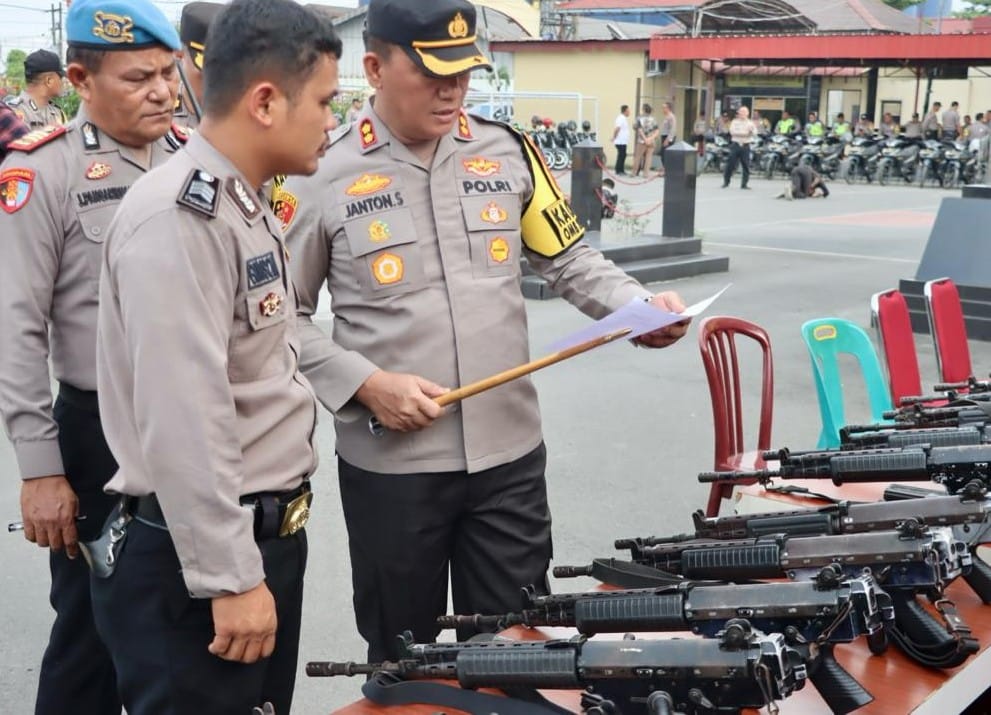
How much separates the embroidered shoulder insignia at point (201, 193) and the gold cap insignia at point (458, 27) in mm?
793

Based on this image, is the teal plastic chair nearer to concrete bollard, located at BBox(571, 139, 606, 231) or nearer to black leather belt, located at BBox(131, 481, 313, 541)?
black leather belt, located at BBox(131, 481, 313, 541)

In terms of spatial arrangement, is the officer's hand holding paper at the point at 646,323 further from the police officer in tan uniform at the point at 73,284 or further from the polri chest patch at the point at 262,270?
the police officer in tan uniform at the point at 73,284

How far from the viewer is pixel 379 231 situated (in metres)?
2.44

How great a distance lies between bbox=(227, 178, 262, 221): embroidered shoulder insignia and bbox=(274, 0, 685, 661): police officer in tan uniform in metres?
0.62

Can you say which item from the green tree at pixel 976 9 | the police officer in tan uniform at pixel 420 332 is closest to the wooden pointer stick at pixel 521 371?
the police officer in tan uniform at pixel 420 332

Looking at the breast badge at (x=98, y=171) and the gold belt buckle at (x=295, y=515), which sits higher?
the breast badge at (x=98, y=171)

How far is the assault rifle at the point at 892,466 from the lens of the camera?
2596 millimetres

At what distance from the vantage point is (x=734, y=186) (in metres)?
21.7

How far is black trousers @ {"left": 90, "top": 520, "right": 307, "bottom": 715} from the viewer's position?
181 centimetres

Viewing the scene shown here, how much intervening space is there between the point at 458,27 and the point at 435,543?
109cm

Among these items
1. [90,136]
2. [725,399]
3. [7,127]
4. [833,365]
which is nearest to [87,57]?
[90,136]

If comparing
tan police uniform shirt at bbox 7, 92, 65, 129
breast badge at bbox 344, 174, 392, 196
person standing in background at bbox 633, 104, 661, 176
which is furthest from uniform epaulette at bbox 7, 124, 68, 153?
person standing in background at bbox 633, 104, 661, 176

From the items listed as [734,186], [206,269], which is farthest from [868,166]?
[206,269]

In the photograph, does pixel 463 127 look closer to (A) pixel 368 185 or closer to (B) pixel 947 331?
(A) pixel 368 185
